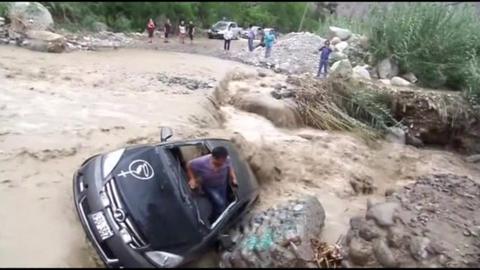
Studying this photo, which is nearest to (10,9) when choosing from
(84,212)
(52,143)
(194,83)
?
(194,83)

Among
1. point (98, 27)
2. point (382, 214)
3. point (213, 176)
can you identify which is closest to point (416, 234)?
point (382, 214)

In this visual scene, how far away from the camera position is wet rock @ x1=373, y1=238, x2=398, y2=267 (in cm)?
459

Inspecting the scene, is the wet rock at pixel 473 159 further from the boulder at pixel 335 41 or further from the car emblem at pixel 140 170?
the car emblem at pixel 140 170

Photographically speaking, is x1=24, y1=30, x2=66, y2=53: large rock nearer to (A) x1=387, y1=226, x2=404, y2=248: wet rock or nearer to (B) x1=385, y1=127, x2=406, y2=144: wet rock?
(B) x1=385, y1=127, x2=406, y2=144: wet rock

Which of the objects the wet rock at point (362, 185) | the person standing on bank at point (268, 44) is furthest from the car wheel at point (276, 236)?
the person standing on bank at point (268, 44)

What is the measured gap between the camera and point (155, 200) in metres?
4.86

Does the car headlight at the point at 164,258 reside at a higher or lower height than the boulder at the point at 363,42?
lower

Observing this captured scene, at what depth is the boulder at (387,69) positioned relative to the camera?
581 inches

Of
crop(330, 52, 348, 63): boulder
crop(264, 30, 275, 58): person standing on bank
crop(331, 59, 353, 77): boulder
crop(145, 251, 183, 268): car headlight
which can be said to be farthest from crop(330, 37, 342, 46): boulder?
crop(145, 251, 183, 268): car headlight

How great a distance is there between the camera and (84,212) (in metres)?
4.86

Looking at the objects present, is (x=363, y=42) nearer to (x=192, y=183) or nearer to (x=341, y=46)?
(x=341, y=46)

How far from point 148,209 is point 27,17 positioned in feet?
55.2

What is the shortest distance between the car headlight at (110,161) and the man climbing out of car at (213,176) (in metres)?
0.74

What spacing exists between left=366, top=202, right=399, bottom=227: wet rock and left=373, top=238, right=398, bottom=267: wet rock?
37 centimetres
